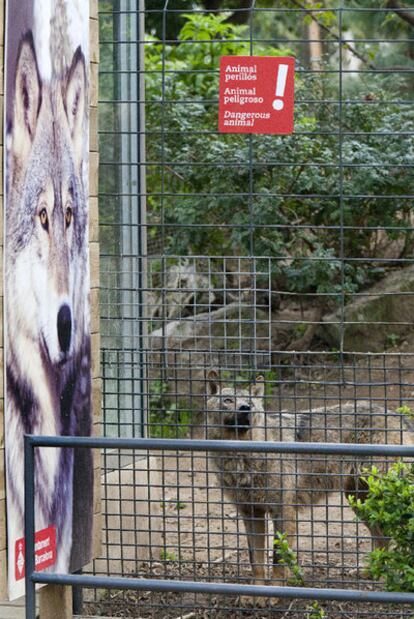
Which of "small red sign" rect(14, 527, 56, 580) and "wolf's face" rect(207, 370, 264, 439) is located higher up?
"wolf's face" rect(207, 370, 264, 439)

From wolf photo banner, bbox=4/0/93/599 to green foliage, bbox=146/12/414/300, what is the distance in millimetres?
4406

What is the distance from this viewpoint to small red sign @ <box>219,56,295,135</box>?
6.07 metres

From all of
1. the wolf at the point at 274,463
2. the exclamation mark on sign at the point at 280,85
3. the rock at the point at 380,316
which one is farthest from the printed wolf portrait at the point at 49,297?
the rock at the point at 380,316

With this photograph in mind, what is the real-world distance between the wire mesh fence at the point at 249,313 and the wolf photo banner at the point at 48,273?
0.70 meters

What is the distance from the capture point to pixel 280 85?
609 centimetres

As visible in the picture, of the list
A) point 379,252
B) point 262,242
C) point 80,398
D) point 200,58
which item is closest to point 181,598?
point 80,398

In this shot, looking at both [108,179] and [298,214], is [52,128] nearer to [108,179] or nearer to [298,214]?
[108,179]

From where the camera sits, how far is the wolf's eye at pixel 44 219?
4.41 metres

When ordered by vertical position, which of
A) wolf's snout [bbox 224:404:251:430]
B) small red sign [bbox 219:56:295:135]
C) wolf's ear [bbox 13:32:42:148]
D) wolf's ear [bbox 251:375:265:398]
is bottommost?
wolf's snout [bbox 224:404:251:430]

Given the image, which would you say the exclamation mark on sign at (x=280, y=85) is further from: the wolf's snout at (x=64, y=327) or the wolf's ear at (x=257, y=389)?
the wolf's snout at (x=64, y=327)

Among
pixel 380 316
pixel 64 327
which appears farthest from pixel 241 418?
pixel 380 316

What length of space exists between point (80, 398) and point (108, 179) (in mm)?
2095

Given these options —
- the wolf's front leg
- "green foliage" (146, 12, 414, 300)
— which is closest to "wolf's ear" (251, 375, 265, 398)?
the wolf's front leg

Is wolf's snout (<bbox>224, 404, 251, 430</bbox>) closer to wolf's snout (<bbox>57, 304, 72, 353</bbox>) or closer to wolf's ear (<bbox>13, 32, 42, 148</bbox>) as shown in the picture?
wolf's snout (<bbox>57, 304, 72, 353</bbox>)
